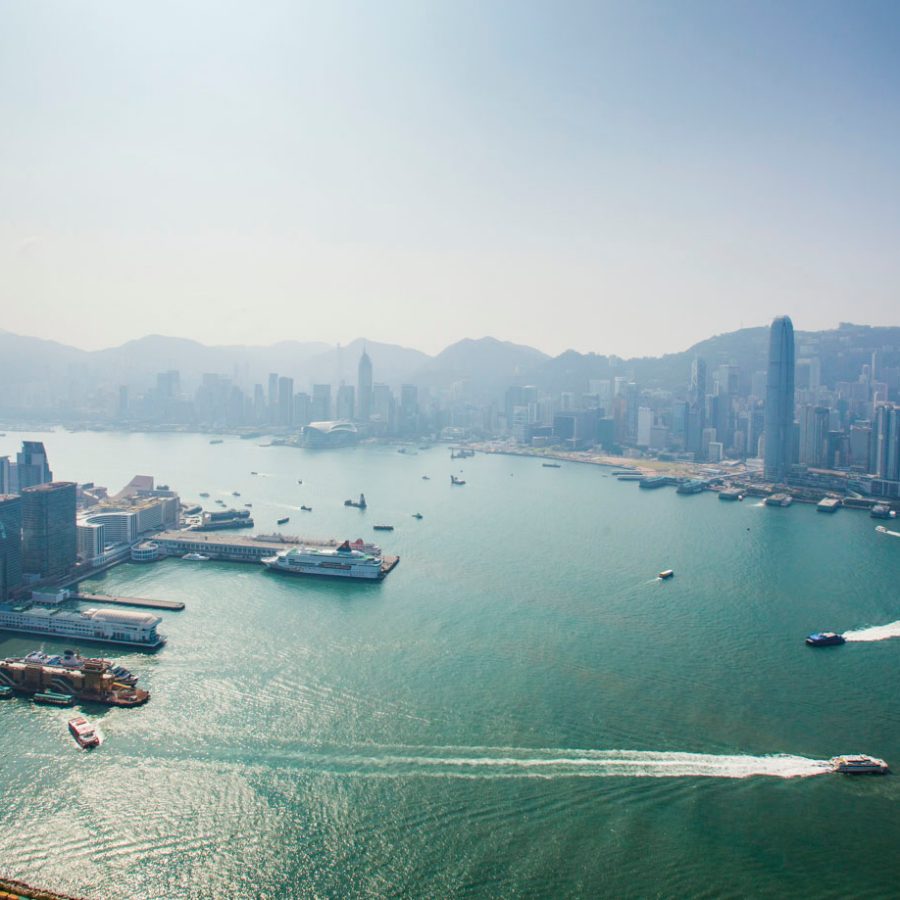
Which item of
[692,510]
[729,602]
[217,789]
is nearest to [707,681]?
[729,602]

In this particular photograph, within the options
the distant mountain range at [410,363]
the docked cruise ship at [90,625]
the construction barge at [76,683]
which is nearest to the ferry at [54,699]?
the construction barge at [76,683]

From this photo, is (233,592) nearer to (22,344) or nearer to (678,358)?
(678,358)

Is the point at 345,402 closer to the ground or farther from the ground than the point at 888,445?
farther from the ground

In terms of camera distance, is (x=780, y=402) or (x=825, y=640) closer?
(x=825, y=640)

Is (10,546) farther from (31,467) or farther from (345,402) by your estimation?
(345,402)

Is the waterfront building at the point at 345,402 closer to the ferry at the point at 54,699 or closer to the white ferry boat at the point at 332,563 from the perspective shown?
the white ferry boat at the point at 332,563

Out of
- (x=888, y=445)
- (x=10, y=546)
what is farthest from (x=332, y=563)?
(x=888, y=445)
